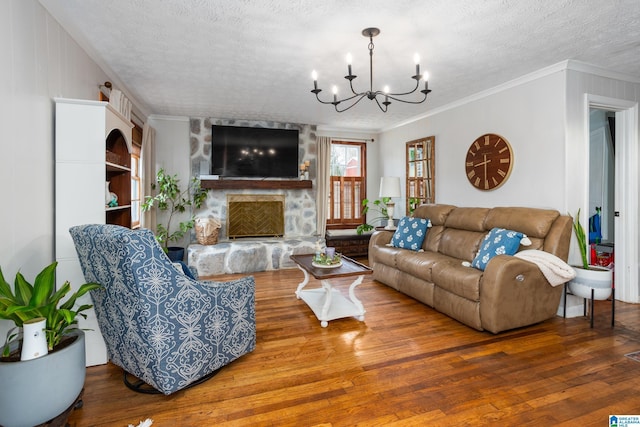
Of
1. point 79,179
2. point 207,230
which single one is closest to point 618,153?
point 79,179

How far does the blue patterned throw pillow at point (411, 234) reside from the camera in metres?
4.14

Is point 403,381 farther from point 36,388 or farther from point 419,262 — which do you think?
point 36,388

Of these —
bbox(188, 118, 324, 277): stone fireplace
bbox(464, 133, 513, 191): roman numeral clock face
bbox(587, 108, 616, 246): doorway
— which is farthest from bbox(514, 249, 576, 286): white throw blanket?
bbox(188, 118, 324, 277): stone fireplace

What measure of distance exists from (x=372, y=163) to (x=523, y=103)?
10.8 feet

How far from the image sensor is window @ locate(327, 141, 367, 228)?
6.46m

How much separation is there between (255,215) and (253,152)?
3.56 feet

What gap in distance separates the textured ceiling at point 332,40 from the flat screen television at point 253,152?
1445mm

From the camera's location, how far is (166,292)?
5.93ft

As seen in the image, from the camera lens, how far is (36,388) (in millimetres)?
1438

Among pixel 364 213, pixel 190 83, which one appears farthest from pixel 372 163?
pixel 190 83

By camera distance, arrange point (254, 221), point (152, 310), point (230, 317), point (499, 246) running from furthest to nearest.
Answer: point (254, 221)
point (499, 246)
point (230, 317)
point (152, 310)

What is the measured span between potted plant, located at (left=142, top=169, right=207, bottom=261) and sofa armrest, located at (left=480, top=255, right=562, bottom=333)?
13.2ft

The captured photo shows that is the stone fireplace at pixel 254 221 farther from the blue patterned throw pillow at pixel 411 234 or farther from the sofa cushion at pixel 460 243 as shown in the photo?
the sofa cushion at pixel 460 243

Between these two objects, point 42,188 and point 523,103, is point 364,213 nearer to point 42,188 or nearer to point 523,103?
point 523,103
